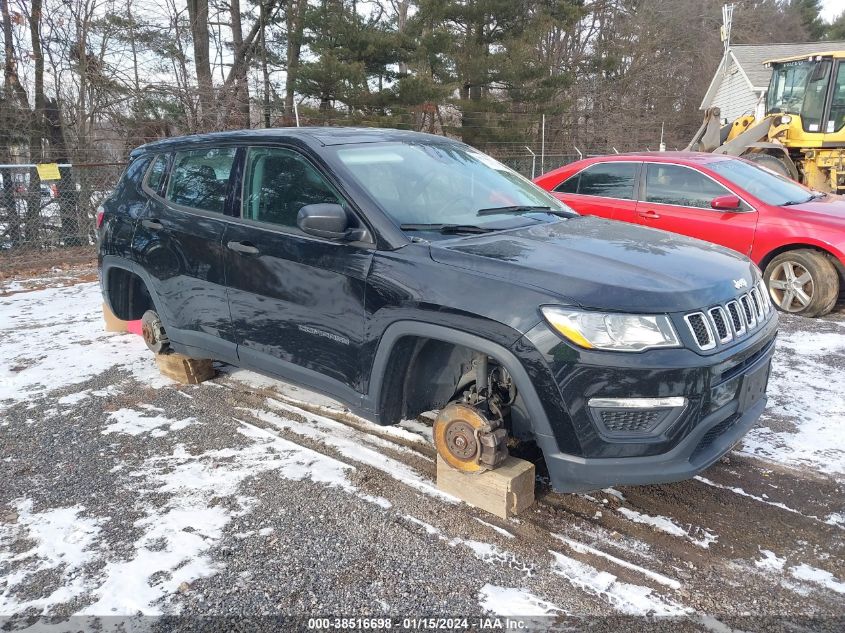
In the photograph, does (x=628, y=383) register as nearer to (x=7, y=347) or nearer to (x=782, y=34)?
(x=7, y=347)

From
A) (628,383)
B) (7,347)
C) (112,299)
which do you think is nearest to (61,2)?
(7,347)

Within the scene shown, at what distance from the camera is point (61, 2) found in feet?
40.2

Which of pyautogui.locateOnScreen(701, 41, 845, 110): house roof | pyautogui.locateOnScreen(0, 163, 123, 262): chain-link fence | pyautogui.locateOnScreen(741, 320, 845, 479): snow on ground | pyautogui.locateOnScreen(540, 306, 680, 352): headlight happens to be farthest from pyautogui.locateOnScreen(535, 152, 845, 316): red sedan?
pyautogui.locateOnScreen(701, 41, 845, 110): house roof

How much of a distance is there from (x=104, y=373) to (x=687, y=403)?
457cm

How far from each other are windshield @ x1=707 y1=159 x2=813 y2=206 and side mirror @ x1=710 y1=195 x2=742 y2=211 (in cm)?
25

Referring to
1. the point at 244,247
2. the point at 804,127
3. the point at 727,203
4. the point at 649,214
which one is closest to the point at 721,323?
the point at 244,247

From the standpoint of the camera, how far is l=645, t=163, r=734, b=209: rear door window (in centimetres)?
655

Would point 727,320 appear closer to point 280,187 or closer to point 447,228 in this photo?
point 447,228

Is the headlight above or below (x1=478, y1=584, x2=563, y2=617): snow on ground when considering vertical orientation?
above

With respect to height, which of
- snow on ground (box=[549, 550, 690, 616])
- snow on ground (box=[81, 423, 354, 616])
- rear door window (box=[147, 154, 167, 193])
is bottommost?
snow on ground (box=[81, 423, 354, 616])

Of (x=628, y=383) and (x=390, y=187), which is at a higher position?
(x=390, y=187)

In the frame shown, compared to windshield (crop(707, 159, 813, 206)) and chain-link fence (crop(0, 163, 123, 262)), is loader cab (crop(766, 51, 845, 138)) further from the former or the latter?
chain-link fence (crop(0, 163, 123, 262))

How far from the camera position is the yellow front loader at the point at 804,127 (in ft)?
39.0

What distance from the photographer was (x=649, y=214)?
22.5 ft
